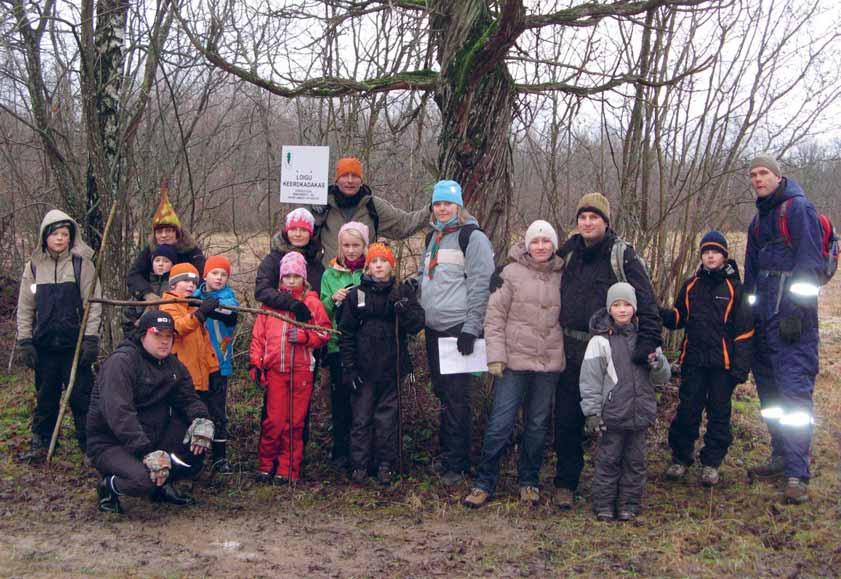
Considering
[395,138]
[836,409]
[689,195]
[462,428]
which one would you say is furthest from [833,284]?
[462,428]

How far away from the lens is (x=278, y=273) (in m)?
5.19

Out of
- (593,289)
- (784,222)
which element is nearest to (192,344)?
(593,289)

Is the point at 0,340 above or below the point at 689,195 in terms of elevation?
below

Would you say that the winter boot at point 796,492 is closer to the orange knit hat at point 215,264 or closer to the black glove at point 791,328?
the black glove at point 791,328

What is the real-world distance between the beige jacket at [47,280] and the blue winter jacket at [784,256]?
15.9ft

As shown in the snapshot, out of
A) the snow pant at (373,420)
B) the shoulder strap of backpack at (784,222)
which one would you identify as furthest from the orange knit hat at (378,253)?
the shoulder strap of backpack at (784,222)

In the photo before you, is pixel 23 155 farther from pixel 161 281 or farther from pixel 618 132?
pixel 618 132

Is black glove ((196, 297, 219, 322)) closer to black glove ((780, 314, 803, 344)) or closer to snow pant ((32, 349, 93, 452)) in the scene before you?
snow pant ((32, 349, 93, 452))

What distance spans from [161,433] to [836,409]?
6.32 metres

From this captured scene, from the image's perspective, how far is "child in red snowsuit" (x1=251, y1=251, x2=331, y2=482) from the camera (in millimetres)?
4973

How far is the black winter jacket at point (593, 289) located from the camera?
4.46 meters

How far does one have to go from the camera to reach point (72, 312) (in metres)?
5.36

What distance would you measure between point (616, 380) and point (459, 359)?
104cm

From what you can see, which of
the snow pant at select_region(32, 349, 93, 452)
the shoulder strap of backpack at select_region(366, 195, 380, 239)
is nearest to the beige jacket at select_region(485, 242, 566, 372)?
the shoulder strap of backpack at select_region(366, 195, 380, 239)
